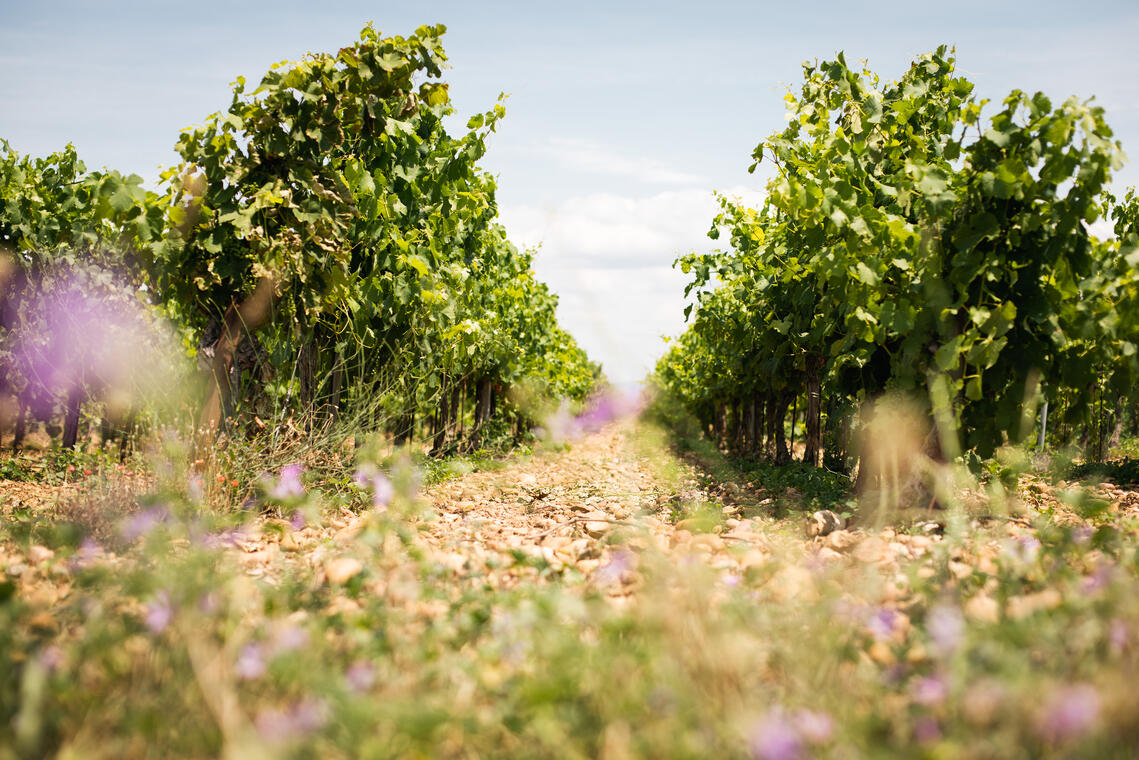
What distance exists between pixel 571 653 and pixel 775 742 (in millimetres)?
615

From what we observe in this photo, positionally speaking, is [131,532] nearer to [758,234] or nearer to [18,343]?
[758,234]

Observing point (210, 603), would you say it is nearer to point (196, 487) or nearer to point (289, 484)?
point (289, 484)

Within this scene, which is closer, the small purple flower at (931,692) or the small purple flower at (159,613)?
the small purple flower at (931,692)

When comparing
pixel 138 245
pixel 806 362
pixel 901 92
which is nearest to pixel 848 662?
pixel 138 245

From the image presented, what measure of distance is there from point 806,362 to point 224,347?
7.11 meters

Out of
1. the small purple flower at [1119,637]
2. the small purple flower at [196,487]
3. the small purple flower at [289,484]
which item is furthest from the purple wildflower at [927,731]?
the small purple flower at [196,487]

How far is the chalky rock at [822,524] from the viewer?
477 centimetres

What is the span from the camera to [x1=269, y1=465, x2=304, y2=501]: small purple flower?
12.5 feet

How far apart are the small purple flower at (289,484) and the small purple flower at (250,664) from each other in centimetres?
141

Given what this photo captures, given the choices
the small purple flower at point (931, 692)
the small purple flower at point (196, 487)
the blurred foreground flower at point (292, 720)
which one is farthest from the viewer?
the small purple flower at point (196, 487)

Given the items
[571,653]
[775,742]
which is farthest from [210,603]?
[775,742]

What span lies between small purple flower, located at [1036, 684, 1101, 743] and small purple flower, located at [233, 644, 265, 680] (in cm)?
196

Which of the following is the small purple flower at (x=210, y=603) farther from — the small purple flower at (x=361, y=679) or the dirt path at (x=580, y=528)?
the dirt path at (x=580, y=528)

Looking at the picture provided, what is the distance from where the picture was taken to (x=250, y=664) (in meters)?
2.06
